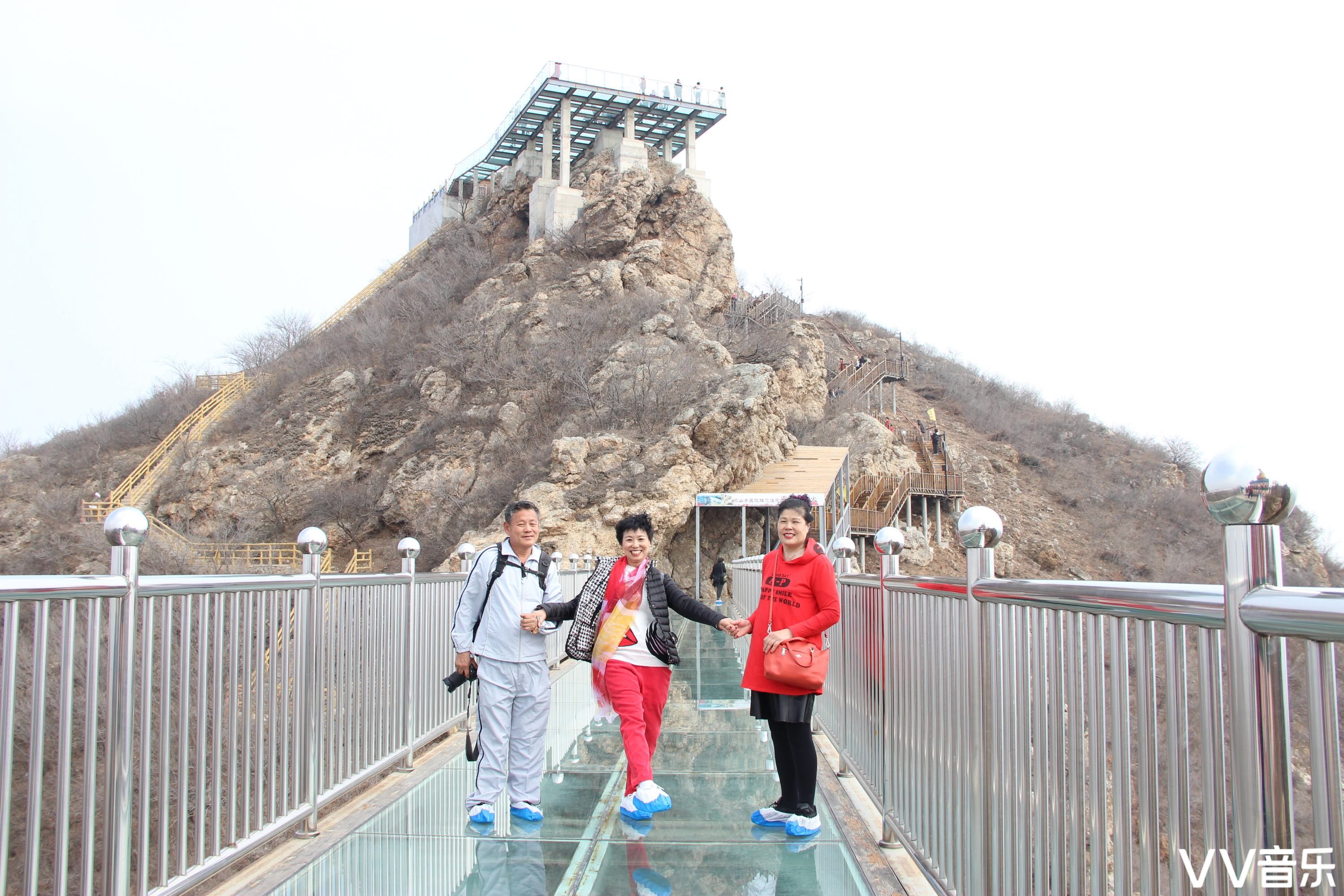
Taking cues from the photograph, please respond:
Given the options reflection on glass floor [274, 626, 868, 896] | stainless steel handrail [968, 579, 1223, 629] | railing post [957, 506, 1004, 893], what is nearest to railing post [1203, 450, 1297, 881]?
stainless steel handrail [968, 579, 1223, 629]

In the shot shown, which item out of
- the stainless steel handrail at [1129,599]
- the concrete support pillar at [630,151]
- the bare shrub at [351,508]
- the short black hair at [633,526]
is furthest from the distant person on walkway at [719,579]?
the concrete support pillar at [630,151]

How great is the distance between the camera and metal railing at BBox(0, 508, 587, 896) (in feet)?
8.63

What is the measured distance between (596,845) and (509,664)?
1087 mm

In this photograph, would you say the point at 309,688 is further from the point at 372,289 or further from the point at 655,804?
the point at 372,289

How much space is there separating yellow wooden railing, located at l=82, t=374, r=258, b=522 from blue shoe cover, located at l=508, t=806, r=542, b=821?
3394cm

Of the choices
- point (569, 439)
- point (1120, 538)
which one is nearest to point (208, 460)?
point (569, 439)

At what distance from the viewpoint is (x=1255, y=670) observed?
1482mm

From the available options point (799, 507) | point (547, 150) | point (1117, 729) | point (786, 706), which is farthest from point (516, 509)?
point (547, 150)

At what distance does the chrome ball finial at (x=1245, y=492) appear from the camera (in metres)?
1.42

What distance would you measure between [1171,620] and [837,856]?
2904 mm

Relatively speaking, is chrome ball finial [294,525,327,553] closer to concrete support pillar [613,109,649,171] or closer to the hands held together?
the hands held together

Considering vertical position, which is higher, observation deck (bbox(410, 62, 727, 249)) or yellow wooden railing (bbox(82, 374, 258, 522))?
observation deck (bbox(410, 62, 727, 249))

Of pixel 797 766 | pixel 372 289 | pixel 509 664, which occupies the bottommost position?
pixel 797 766

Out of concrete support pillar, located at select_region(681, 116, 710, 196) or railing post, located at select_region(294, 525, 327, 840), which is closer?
railing post, located at select_region(294, 525, 327, 840)
